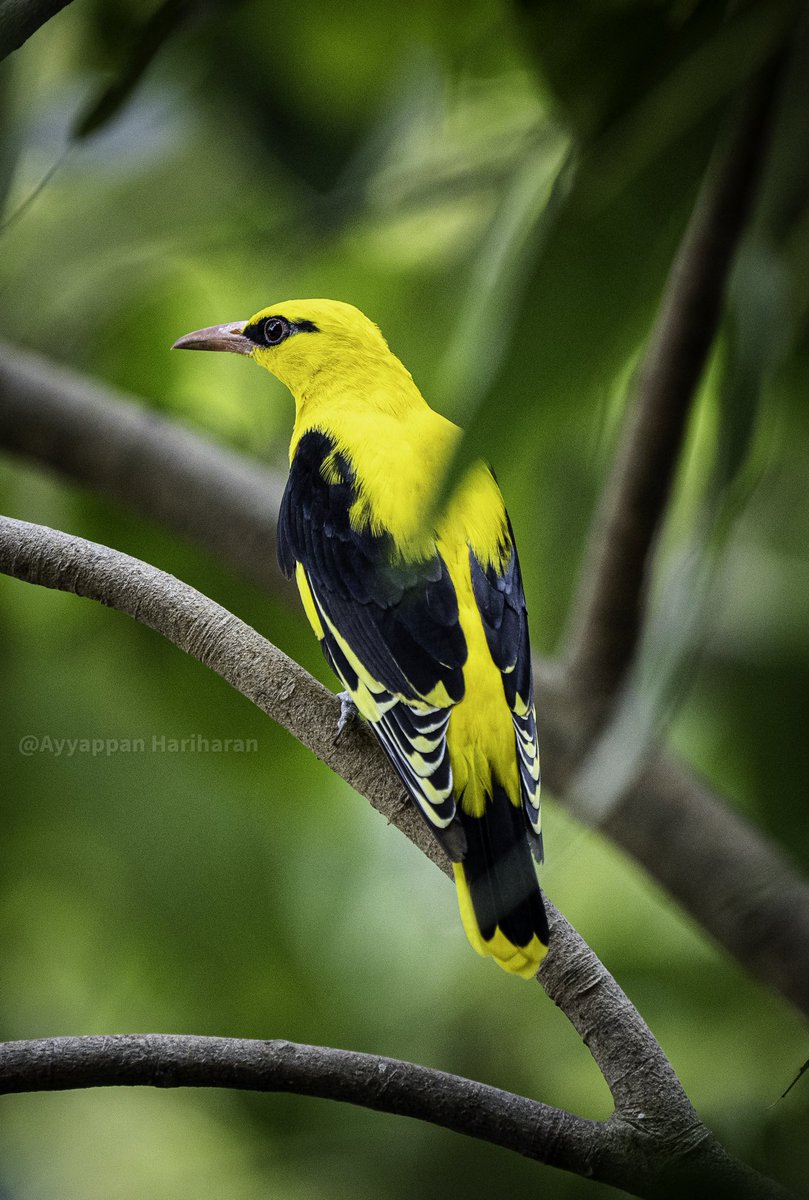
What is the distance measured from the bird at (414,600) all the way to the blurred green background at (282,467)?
56 millimetres

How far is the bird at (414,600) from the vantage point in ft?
2.23

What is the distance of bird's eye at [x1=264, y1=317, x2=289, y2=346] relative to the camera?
3.05 feet

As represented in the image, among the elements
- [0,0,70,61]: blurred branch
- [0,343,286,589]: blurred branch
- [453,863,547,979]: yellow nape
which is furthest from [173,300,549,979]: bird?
[0,0,70,61]: blurred branch

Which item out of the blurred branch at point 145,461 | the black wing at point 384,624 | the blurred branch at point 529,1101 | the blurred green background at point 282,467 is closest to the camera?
the blurred green background at point 282,467

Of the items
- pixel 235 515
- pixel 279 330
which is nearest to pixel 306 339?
pixel 279 330

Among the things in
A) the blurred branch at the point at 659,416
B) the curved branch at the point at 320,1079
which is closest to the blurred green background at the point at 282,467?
the blurred branch at the point at 659,416

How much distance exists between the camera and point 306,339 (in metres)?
0.94

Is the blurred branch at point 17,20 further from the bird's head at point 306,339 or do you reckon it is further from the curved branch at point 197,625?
the bird's head at point 306,339

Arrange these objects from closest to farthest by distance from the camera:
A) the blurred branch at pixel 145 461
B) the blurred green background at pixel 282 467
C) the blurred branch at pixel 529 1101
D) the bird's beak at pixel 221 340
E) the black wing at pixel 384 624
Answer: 1. the blurred green background at pixel 282 467
2. the blurred branch at pixel 529 1101
3. the black wing at pixel 384 624
4. the bird's beak at pixel 221 340
5. the blurred branch at pixel 145 461

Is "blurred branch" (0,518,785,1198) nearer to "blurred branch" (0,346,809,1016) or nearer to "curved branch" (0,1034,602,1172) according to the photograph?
"curved branch" (0,1034,602,1172)

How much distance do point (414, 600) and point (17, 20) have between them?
0.44 meters

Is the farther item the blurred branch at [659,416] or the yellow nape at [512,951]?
the yellow nape at [512,951]

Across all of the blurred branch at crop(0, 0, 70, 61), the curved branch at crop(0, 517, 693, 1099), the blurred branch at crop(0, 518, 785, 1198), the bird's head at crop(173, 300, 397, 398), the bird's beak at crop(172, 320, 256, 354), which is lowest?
the blurred branch at crop(0, 518, 785, 1198)

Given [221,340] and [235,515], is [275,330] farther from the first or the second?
[235,515]
